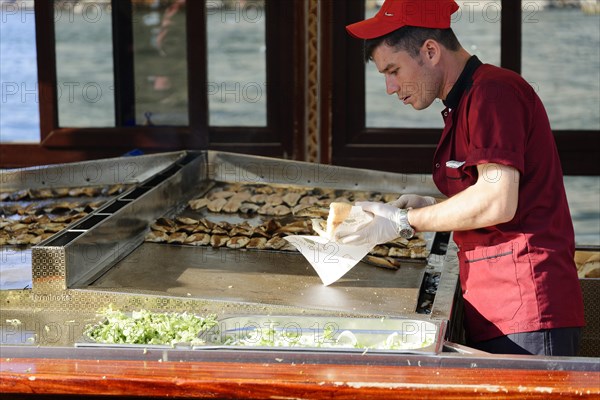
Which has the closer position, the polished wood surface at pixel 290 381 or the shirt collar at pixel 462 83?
the polished wood surface at pixel 290 381

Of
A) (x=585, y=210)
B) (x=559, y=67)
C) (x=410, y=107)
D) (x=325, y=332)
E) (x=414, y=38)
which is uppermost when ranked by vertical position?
(x=414, y=38)

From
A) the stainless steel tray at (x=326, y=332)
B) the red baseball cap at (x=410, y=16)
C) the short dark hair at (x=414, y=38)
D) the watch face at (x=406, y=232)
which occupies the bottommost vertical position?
the stainless steel tray at (x=326, y=332)

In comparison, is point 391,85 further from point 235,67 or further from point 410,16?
point 235,67

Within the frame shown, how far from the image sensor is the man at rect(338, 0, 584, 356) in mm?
2178

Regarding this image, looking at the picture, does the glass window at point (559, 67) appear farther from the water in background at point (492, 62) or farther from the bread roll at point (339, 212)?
the bread roll at point (339, 212)

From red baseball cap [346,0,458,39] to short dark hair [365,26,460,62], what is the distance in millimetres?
14

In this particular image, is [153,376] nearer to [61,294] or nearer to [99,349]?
[99,349]

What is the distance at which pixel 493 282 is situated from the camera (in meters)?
2.34

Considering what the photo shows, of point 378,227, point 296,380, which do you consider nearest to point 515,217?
point 378,227

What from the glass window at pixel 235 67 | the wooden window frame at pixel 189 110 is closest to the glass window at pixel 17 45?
the wooden window frame at pixel 189 110

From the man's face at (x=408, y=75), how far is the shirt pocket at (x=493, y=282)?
0.41m

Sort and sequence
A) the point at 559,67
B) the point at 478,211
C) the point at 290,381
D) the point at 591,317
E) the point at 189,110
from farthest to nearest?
1. the point at 559,67
2. the point at 189,110
3. the point at 591,317
4. the point at 478,211
5. the point at 290,381

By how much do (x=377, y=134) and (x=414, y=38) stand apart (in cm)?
289

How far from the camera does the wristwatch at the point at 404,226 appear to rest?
7.56 feet
